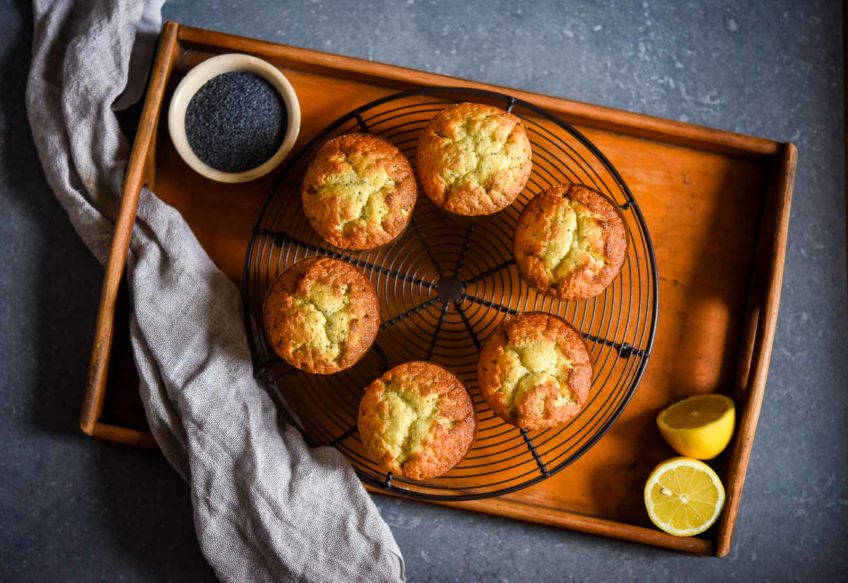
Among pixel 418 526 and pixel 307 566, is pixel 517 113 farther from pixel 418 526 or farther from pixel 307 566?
pixel 307 566

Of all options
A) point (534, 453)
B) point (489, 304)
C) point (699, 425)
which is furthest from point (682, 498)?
point (489, 304)

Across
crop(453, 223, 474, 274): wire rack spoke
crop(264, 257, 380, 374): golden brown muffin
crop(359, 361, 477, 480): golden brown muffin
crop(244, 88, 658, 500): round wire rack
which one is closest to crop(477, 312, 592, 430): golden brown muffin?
crop(359, 361, 477, 480): golden brown muffin

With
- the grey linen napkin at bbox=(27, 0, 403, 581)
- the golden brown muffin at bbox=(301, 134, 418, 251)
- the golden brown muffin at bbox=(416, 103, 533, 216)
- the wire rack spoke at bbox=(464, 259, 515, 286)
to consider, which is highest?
the golden brown muffin at bbox=(416, 103, 533, 216)

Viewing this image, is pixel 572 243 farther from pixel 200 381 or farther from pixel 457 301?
pixel 200 381

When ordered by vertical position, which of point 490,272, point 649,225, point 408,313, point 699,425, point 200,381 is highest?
point 649,225

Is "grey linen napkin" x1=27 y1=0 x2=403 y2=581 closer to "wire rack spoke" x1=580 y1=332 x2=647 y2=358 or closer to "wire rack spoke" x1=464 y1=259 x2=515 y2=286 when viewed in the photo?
"wire rack spoke" x1=464 y1=259 x2=515 y2=286

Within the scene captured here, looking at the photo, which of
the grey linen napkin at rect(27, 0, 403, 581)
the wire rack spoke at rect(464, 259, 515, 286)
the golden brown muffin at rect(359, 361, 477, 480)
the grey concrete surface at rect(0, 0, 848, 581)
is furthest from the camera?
the grey concrete surface at rect(0, 0, 848, 581)

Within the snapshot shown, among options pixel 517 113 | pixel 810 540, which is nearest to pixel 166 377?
pixel 517 113
